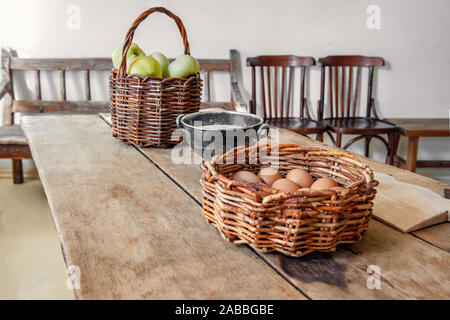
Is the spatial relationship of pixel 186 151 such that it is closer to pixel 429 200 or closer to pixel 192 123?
pixel 192 123

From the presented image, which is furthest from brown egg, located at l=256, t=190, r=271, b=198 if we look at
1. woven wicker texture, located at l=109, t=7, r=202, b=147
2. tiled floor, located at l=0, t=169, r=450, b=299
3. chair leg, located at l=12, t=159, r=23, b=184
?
chair leg, located at l=12, t=159, r=23, b=184

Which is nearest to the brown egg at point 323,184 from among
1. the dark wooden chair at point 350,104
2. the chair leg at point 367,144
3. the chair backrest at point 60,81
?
the dark wooden chair at point 350,104

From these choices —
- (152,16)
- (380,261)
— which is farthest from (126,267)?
(152,16)

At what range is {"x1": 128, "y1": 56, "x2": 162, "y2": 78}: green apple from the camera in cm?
126

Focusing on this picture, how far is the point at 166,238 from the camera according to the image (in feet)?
2.41

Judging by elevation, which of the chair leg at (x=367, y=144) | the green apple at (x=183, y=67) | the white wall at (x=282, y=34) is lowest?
the chair leg at (x=367, y=144)

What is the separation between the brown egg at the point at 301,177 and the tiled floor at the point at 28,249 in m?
1.21

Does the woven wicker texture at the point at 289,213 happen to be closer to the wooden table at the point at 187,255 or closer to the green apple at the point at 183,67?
the wooden table at the point at 187,255

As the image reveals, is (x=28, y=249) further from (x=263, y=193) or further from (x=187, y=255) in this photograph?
(x=263, y=193)

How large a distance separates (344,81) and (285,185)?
257cm

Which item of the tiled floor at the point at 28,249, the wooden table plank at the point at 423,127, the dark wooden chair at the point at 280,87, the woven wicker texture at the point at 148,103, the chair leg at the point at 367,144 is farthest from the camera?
the chair leg at the point at 367,144

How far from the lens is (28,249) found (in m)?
2.06

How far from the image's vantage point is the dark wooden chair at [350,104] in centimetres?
271

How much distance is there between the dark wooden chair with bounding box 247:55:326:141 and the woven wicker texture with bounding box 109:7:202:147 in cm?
149
